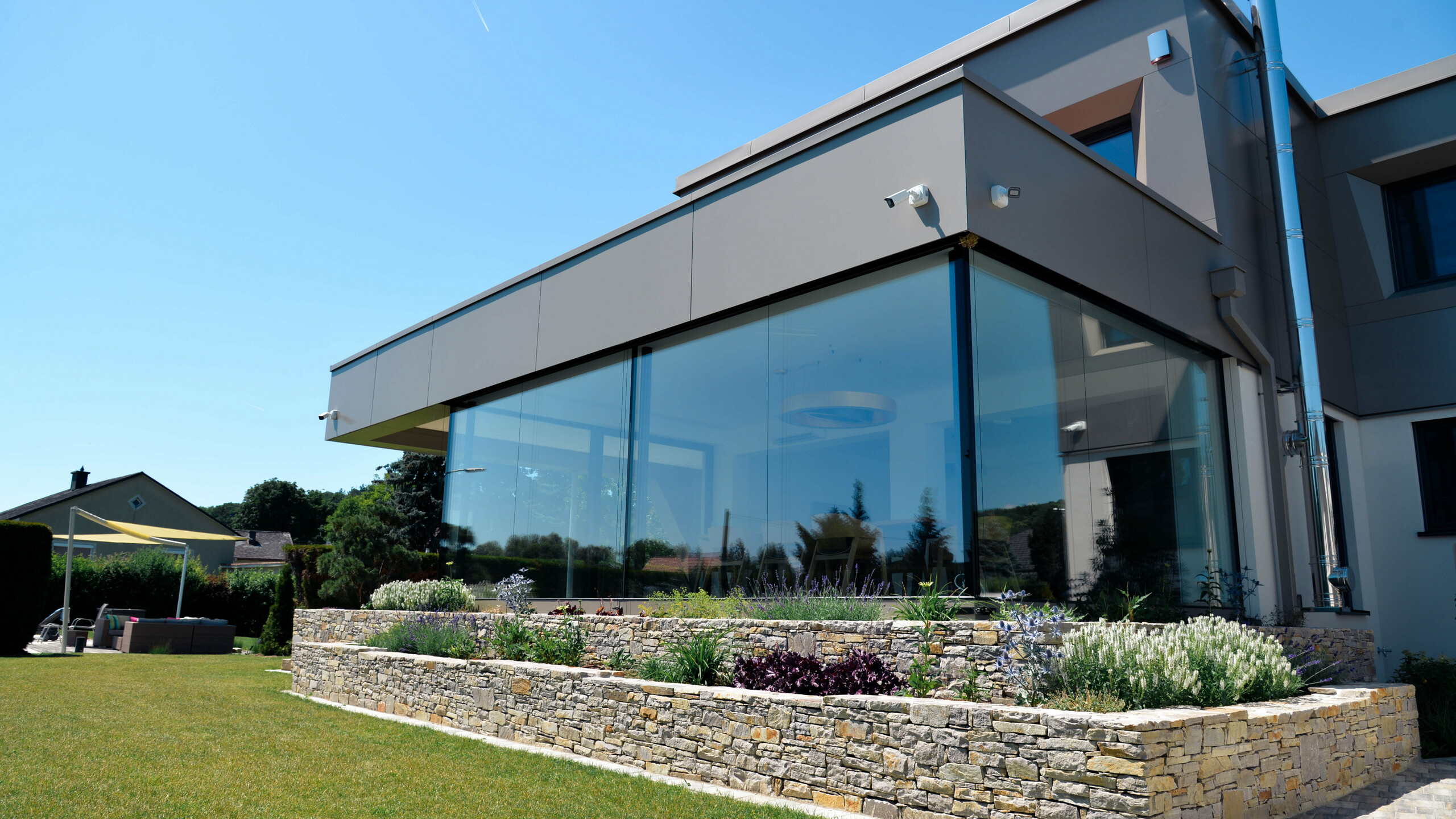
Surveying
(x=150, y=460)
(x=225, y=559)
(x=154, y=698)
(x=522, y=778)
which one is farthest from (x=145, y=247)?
(x=150, y=460)

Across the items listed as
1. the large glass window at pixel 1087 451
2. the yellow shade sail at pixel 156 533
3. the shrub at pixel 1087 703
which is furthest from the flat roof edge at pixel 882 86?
the yellow shade sail at pixel 156 533

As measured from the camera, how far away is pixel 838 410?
806 cm

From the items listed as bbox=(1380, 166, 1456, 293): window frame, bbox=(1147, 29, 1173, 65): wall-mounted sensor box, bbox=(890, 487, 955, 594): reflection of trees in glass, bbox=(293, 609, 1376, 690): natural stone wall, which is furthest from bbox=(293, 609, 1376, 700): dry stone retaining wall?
bbox=(1147, 29, 1173, 65): wall-mounted sensor box

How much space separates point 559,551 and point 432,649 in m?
2.47

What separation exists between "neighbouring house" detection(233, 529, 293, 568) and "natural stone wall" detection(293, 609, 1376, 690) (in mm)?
44070

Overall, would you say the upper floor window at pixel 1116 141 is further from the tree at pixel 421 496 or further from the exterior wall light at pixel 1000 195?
the tree at pixel 421 496

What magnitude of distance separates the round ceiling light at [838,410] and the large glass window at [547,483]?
304 cm

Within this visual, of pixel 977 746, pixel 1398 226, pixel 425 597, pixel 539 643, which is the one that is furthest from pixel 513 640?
pixel 1398 226

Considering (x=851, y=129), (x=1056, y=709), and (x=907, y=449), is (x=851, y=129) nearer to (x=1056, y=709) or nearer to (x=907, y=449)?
(x=907, y=449)

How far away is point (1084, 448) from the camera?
7.89 m

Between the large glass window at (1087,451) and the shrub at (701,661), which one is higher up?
the large glass window at (1087,451)

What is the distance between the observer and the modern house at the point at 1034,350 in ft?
23.9

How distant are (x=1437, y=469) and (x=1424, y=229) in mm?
3356

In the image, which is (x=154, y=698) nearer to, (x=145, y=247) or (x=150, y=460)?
(x=145, y=247)
